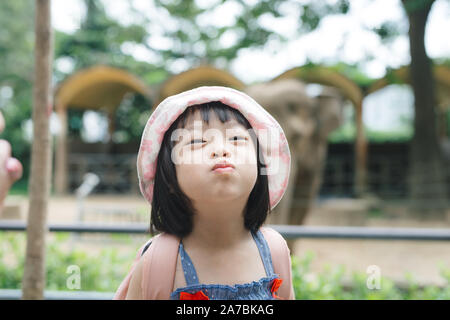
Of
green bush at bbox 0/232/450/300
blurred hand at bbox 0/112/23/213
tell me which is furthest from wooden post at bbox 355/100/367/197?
blurred hand at bbox 0/112/23/213

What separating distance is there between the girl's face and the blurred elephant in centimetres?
246

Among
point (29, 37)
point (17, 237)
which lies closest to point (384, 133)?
point (29, 37)

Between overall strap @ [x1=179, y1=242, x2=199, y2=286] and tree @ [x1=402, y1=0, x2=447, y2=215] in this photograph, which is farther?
tree @ [x1=402, y1=0, x2=447, y2=215]

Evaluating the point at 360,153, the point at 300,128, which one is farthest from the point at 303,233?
the point at 360,153

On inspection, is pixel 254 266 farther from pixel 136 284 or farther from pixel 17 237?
pixel 17 237

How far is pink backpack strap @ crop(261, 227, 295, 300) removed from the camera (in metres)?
1.15

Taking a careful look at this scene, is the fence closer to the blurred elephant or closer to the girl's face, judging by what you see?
the girl's face

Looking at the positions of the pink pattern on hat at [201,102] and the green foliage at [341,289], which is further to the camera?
the green foliage at [341,289]

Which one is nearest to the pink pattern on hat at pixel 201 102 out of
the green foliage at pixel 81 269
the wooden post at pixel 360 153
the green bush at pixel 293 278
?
the green bush at pixel 293 278

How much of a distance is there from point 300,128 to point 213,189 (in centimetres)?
265

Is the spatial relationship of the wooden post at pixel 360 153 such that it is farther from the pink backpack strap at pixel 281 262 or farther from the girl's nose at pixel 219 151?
the girl's nose at pixel 219 151

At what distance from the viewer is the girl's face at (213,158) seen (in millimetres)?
977

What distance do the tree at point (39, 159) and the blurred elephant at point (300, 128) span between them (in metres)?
2.13

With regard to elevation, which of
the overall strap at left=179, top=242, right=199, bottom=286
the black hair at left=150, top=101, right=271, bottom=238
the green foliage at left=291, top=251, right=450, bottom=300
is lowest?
the green foliage at left=291, top=251, right=450, bottom=300
